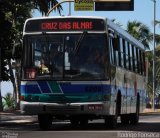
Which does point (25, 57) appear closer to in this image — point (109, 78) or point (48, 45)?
point (48, 45)

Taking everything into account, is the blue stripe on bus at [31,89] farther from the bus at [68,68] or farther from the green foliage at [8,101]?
the green foliage at [8,101]

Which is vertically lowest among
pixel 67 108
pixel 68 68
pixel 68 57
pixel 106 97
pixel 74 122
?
pixel 74 122

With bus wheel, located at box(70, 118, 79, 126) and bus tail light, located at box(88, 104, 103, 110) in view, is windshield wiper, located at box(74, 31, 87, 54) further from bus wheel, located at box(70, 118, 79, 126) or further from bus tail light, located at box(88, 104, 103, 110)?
bus wheel, located at box(70, 118, 79, 126)

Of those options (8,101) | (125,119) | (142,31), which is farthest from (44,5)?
(142,31)

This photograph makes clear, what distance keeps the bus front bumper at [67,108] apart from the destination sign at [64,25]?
2.36 metres

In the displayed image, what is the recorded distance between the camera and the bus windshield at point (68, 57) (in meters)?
22.0

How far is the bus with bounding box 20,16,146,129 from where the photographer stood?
22031 mm

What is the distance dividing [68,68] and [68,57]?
35cm

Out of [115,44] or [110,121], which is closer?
[115,44]

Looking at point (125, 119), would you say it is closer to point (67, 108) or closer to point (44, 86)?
point (67, 108)

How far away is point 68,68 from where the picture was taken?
2203cm

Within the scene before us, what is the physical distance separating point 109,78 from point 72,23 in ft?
6.99

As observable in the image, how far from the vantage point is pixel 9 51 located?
3200 centimetres

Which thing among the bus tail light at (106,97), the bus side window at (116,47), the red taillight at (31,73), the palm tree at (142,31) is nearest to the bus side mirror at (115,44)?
the bus side window at (116,47)
